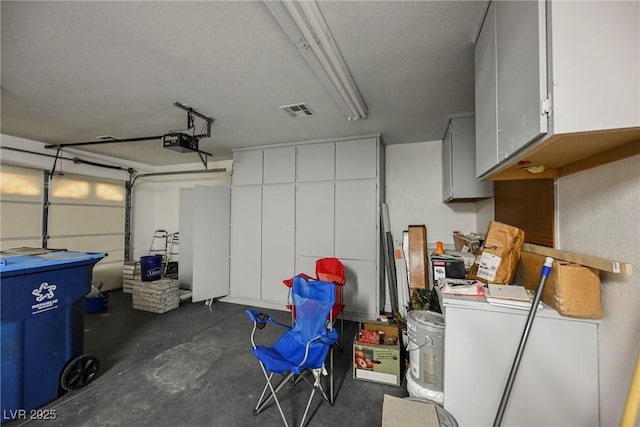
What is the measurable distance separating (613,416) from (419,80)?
2525 millimetres

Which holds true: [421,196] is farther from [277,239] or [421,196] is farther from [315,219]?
[277,239]

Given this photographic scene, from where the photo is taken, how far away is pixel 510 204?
2.40m

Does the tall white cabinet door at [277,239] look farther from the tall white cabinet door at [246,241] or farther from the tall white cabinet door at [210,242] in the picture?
the tall white cabinet door at [210,242]

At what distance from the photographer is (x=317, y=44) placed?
1781 mm

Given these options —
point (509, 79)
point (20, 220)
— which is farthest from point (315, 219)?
point (20, 220)

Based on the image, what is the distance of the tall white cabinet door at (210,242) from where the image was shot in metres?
4.34

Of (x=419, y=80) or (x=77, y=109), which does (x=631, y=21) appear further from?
(x=77, y=109)

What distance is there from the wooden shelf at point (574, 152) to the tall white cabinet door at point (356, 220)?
7.19 feet

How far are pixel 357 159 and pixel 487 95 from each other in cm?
240

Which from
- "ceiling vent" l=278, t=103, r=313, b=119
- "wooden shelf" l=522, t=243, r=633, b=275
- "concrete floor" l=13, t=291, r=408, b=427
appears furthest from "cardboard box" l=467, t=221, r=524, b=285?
"ceiling vent" l=278, t=103, r=313, b=119

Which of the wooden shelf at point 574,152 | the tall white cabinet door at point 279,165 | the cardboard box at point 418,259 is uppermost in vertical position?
the tall white cabinet door at point 279,165

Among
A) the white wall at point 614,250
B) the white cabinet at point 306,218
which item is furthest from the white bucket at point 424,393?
the white cabinet at point 306,218

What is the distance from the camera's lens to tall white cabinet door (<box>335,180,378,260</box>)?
3775 millimetres

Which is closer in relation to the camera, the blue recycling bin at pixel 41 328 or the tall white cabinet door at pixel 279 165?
the blue recycling bin at pixel 41 328
